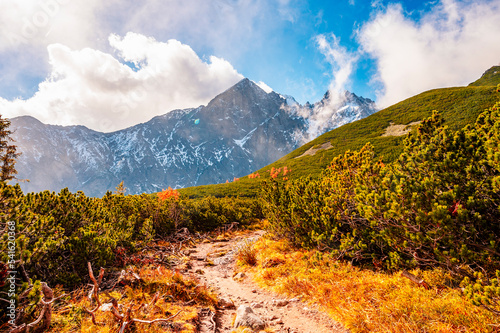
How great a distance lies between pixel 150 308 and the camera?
4.58 meters

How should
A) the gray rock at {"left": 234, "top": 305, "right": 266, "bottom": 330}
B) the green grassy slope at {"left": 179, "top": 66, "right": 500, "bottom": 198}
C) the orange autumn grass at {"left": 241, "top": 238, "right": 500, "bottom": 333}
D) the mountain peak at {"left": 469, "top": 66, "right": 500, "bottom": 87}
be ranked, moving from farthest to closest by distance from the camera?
1. the mountain peak at {"left": 469, "top": 66, "right": 500, "bottom": 87}
2. the green grassy slope at {"left": 179, "top": 66, "right": 500, "bottom": 198}
3. the gray rock at {"left": 234, "top": 305, "right": 266, "bottom": 330}
4. the orange autumn grass at {"left": 241, "top": 238, "right": 500, "bottom": 333}

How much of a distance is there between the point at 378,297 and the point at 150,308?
4.91 meters

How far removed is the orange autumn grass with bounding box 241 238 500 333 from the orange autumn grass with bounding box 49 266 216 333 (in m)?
2.52

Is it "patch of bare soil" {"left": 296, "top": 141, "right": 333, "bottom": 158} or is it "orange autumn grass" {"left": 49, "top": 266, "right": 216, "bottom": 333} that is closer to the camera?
"orange autumn grass" {"left": 49, "top": 266, "right": 216, "bottom": 333}

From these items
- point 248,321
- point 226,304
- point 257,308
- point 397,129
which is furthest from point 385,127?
→ point 248,321

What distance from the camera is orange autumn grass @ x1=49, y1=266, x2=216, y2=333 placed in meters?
3.73

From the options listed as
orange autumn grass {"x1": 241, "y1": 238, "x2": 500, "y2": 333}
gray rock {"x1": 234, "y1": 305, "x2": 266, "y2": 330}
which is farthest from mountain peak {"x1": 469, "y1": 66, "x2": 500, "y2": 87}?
gray rock {"x1": 234, "y1": 305, "x2": 266, "y2": 330}

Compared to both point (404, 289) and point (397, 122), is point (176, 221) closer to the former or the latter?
point (404, 289)

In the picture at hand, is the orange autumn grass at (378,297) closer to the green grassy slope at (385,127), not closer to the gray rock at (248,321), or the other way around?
the gray rock at (248,321)

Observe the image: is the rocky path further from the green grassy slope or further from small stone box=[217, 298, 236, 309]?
the green grassy slope

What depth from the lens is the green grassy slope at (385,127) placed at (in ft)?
145

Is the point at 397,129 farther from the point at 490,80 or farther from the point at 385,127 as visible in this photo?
the point at 490,80

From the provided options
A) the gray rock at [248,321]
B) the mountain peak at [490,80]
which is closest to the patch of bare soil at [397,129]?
the mountain peak at [490,80]

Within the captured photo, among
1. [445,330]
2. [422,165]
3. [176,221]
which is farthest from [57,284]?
[176,221]
